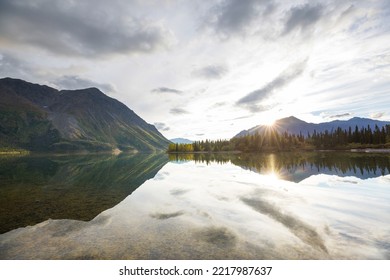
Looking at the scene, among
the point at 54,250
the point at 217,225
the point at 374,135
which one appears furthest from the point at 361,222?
the point at 374,135

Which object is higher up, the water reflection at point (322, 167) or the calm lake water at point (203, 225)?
the water reflection at point (322, 167)

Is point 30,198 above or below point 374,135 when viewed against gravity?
below

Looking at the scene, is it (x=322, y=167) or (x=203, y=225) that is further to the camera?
(x=322, y=167)

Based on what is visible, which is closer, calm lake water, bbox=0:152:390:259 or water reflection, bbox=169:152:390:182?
calm lake water, bbox=0:152:390:259

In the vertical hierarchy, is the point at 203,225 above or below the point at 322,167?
below

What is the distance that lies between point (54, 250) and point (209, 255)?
9.28 meters

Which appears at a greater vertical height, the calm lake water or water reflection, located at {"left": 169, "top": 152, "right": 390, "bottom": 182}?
water reflection, located at {"left": 169, "top": 152, "right": 390, "bottom": 182}

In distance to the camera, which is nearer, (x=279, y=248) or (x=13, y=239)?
(x=279, y=248)

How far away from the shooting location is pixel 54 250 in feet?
48.0

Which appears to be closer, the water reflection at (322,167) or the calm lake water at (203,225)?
the calm lake water at (203,225)

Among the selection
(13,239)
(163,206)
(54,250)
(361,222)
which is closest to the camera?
(54,250)
